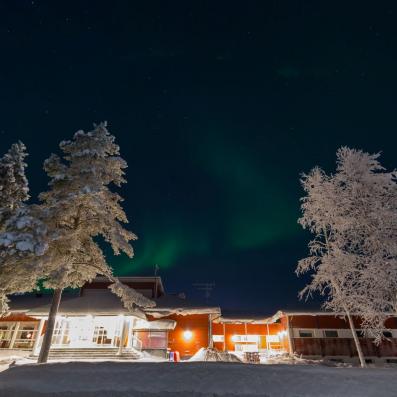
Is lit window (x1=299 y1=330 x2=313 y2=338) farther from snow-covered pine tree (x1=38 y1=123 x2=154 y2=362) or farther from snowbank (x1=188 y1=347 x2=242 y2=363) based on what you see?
snow-covered pine tree (x1=38 y1=123 x2=154 y2=362)

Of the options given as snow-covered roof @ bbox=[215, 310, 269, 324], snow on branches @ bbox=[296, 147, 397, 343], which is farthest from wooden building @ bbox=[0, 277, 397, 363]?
snow on branches @ bbox=[296, 147, 397, 343]

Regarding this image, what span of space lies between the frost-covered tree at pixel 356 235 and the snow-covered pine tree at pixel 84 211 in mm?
10176

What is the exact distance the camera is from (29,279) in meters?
12.8

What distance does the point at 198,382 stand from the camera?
8.05m

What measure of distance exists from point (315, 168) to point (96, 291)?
939 inches

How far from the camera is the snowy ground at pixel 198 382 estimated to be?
7680mm

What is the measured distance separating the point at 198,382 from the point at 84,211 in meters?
9.91

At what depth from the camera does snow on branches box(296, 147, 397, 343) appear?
14.2 metres

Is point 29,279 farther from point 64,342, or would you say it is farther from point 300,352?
point 300,352

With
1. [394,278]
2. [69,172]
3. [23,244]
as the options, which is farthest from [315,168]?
[23,244]

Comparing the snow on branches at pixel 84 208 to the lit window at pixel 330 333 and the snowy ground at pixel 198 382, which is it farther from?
the lit window at pixel 330 333

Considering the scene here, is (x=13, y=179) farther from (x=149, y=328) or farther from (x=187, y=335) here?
(x=187, y=335)

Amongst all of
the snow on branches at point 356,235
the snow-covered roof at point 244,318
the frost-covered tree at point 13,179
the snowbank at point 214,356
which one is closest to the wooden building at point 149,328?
the snow-covered roof at point 244,318

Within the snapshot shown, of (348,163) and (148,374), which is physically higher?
(348,163)
